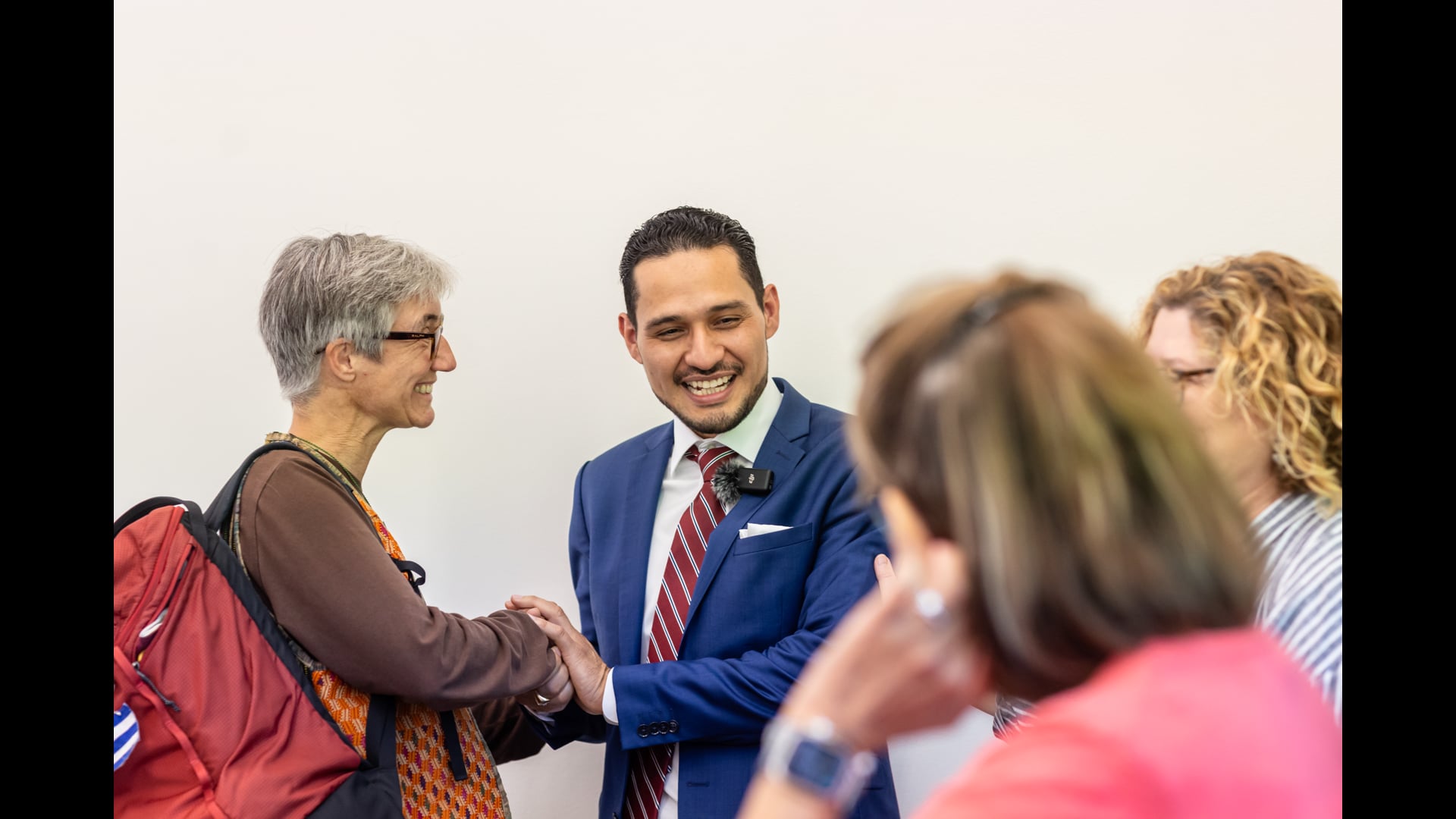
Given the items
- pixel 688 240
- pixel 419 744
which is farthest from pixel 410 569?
pixel 688 240

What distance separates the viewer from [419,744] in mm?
2121

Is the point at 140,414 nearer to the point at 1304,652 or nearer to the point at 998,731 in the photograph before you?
the point at 998,731

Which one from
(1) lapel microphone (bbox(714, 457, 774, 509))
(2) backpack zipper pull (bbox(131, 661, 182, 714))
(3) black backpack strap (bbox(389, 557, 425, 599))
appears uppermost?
(1) lapel microphone (bbox(714, 457, 774, 509))

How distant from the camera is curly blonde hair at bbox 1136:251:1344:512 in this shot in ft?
5.10

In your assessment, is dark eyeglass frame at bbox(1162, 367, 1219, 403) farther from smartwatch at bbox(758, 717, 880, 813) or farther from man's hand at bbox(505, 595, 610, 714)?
man's hand at bbox(505, 595, 610, 714)

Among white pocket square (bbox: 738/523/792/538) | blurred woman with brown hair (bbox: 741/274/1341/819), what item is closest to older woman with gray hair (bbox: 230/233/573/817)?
white pocket square (bbox: 738/523/792/538)

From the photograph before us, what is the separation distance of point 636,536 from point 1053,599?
165cm

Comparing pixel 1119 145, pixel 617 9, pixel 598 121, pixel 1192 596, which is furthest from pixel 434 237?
pixel 1192 596

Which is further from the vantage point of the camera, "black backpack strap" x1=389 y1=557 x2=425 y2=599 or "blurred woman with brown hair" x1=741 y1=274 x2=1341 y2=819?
"black backpack strap" x1=389 y1=557 x2=425 y2=599

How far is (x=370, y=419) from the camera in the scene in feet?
7.48

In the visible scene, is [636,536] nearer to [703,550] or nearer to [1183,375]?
[703,550]

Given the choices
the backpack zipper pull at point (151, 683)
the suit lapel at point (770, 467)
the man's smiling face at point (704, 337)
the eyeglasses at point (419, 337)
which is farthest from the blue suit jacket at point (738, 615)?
the backpack zipper pull at point (151, 683)

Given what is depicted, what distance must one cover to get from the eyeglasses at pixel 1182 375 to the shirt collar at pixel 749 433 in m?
0.96

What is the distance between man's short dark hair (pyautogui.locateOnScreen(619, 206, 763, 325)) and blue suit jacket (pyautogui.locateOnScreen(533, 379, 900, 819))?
0.31 m
